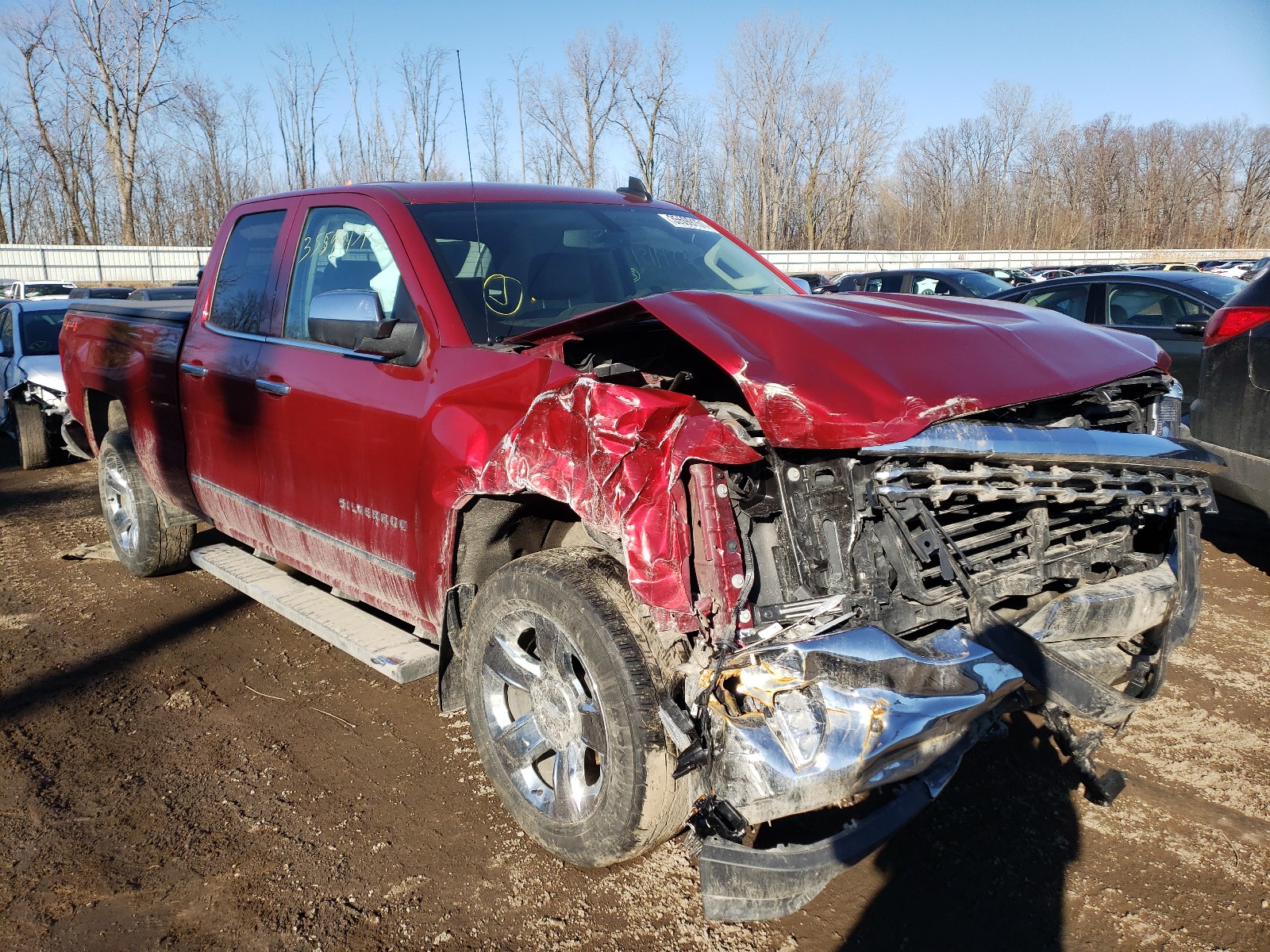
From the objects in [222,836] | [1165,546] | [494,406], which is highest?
[494,406]

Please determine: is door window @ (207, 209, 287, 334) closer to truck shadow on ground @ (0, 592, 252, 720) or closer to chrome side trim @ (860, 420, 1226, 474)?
truck shadow on ground @ (0, 592, 252, 720)

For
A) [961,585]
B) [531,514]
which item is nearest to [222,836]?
[531,514]

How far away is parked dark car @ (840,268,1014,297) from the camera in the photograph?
44.9ft

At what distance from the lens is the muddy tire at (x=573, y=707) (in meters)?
2.37

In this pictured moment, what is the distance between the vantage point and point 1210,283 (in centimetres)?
824

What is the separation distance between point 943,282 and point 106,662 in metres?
12.8

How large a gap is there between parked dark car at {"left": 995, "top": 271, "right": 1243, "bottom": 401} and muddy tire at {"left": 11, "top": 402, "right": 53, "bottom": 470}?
389 inches

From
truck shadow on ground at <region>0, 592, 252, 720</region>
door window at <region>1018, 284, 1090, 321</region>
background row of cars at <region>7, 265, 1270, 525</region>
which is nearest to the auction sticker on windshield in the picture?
background row of cars at <region>7, 265, 1270, 525</region>

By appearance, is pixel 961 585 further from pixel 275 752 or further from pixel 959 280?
pixel 959 280

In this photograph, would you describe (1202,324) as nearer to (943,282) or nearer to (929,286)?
(943,282)

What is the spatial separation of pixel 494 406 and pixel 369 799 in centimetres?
147

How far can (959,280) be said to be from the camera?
1407 cm

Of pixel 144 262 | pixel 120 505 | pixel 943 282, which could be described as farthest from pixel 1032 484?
pixel 144 262

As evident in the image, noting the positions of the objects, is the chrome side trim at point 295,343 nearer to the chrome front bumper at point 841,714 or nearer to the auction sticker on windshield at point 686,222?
the auction sticker on windshield at point 686,222
